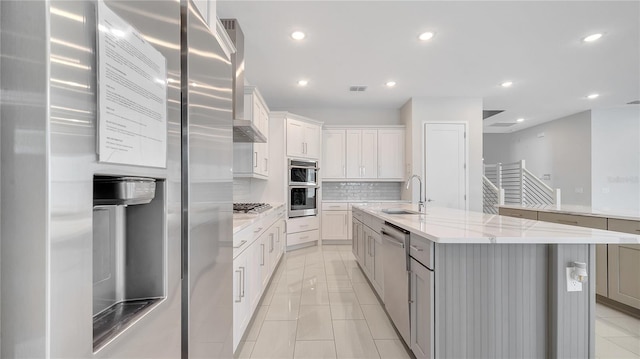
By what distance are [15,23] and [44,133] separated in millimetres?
142

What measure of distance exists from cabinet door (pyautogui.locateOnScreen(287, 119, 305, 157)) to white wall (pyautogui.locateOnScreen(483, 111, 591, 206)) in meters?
6.29

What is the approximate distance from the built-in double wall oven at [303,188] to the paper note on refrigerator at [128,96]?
430 centimetres

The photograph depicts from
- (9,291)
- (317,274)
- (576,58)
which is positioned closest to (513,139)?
(576,58)

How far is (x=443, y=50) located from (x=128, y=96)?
12.6ft

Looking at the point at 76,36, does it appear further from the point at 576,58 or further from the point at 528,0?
the point at 576,58

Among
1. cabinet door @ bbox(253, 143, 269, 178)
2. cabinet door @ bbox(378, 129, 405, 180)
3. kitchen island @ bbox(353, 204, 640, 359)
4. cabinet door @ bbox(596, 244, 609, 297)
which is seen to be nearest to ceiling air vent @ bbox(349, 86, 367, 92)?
cabinet door @ bbox(378, 129, 405, 180)

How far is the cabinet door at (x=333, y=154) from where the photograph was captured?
5.73 metres

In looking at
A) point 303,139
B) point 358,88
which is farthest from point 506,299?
point 303,139

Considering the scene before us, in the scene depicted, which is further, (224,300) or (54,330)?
(224,300)

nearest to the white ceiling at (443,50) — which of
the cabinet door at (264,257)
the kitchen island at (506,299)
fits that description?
the cabinet door at (264,257)

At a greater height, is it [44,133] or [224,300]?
[44,133]

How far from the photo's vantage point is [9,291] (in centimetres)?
35

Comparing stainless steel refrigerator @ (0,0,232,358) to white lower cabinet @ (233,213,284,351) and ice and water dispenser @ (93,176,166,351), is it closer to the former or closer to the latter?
ice and water dispenser @ (93,176,166,351)

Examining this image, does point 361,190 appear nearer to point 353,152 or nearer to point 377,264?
point 353,152
